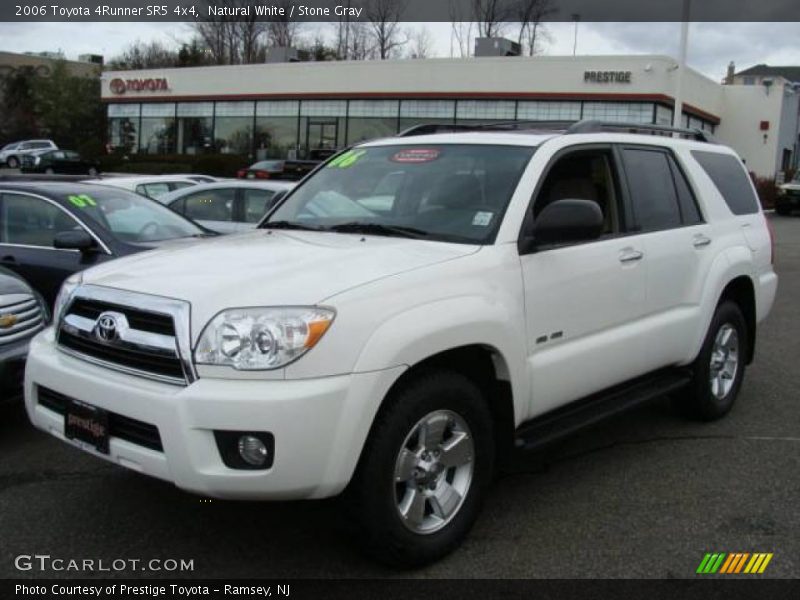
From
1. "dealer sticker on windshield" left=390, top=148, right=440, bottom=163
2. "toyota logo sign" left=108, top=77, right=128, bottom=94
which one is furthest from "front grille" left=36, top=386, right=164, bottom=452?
"toyota logo sign" left=108, top=77, right=128, bottom=94

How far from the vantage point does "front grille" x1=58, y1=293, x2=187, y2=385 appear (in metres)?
3.07

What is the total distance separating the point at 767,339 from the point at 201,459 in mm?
6862

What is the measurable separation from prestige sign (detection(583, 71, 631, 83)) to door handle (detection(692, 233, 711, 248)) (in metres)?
26.6

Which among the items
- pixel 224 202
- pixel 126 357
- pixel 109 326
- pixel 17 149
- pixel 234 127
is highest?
pixel 234 127

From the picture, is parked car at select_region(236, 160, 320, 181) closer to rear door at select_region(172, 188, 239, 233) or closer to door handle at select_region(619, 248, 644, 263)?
rear door at select_region(172, 188, 239, 233)

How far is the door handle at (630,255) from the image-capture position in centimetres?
434

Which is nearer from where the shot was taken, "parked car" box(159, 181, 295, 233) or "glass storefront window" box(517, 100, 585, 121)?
"parked car" box(159, 181, 295, 233)

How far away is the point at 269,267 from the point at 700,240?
299 cm

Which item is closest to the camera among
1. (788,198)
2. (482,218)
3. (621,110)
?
(482,218)

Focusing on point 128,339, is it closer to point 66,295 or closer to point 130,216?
point 66,295

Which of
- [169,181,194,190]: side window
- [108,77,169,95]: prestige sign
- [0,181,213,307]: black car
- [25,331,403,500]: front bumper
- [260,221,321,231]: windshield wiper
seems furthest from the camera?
[108,77,169,95]: prestige sign

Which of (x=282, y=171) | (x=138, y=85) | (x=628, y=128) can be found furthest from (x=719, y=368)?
(x=138, y=85)

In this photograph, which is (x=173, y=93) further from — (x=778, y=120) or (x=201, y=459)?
(x=201, y=459)

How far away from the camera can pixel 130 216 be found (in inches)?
273
